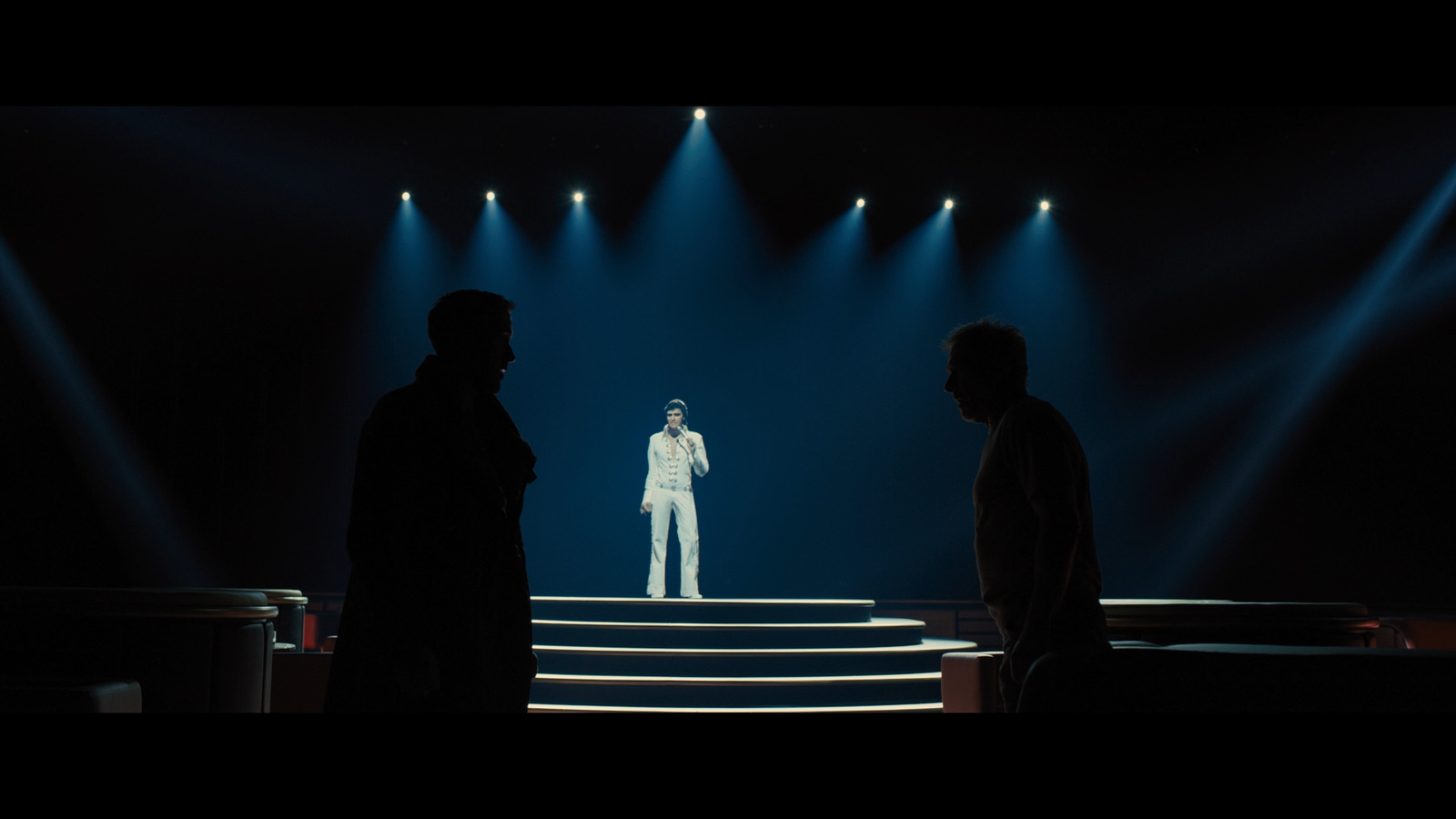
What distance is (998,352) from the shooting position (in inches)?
85.4

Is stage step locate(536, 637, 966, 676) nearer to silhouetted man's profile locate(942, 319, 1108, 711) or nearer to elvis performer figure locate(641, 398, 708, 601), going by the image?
elvis performer figure locate(641, 398, 708, 601)

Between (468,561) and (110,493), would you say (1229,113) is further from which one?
(110,493)

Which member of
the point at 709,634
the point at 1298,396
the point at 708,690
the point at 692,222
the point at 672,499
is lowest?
the point at 708,690

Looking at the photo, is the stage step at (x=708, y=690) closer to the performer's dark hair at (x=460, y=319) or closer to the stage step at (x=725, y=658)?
the stage step at (x=725, y=658)

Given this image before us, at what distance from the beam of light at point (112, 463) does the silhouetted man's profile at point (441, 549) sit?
29.7 feet

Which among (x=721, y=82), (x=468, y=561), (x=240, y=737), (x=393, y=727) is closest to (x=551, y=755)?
(x=393, y=727)

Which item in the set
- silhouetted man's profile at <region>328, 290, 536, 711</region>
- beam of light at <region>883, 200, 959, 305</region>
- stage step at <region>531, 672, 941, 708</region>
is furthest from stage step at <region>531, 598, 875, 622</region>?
beam of light at <region>883, 200, 959, 305</region>

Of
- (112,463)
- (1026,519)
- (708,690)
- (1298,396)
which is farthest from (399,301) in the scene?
(1298,396)

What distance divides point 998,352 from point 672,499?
20.4ft

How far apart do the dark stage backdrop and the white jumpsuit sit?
65.1 inches

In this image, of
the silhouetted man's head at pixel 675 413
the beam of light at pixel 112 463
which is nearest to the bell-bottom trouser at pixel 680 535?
the silhouetted man's head at pixel 675 413

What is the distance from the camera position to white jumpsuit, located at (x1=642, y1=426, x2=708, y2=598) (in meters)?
8.14

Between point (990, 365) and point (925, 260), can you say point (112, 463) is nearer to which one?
point (925, 260)

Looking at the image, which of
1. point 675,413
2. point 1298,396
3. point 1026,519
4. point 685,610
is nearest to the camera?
point 1026,519
